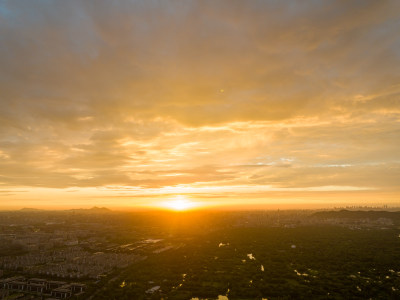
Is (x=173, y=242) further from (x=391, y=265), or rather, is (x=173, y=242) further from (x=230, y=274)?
(x=391, y=265)

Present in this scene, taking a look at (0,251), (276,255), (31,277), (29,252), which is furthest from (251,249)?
(0,251)

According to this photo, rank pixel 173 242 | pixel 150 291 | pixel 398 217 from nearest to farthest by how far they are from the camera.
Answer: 1. pixel 150 291
2. pixel 173 242
3. pixel 398 217

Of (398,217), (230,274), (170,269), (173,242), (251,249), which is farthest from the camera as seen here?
(398,217)

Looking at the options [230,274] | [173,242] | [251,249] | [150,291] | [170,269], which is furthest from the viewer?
[173,242]

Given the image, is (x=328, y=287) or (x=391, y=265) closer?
(x=328, y=287)

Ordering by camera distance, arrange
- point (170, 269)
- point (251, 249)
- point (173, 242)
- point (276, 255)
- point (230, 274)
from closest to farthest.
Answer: point (230, 274) → point (170, 269) → point (276, 255) → point (251, 249) → point (173, 242)

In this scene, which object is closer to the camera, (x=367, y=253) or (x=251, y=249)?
(x=367, y=253)

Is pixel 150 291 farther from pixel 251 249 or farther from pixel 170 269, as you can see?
pixel 251 249

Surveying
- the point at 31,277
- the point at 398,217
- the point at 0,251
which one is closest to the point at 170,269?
the point at 31,277
